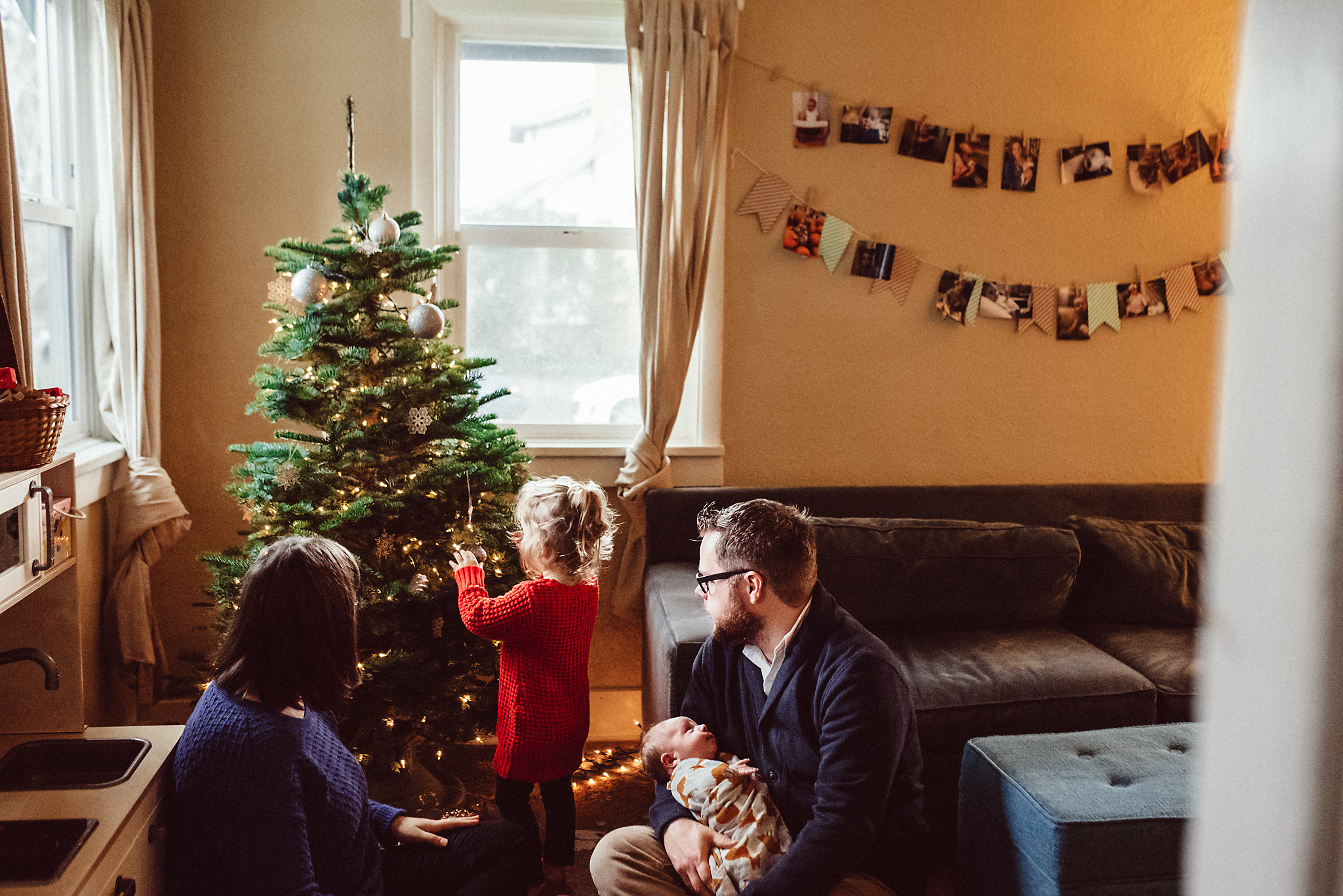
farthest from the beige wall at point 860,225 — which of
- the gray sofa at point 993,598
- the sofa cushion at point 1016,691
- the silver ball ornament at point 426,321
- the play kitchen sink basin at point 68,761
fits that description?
the play kitchen sink basin at point 68,761

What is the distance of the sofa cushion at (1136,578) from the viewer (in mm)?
2977

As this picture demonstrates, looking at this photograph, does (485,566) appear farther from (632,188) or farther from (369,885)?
(632,188)

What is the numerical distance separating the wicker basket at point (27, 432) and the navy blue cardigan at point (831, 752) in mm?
1269

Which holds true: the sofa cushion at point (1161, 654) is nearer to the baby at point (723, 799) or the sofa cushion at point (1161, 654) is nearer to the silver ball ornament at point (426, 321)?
the baby at point (723, 799)

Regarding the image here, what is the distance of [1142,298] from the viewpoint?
138 inches

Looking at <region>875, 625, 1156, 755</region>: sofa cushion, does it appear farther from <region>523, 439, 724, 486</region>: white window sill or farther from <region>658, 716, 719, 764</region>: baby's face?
<region>523, 439, 724, 486</region>: white window sill

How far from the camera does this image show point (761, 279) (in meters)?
3.34

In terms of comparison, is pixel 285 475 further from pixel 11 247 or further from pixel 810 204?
pixel 810 204

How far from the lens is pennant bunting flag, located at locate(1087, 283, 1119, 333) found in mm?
3469

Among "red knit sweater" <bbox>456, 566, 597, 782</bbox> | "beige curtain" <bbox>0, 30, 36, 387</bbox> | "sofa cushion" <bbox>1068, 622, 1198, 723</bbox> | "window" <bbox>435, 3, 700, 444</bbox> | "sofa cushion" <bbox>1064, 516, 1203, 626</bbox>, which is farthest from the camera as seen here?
"window" <bbox>435, 3, 700, 444</bbox>

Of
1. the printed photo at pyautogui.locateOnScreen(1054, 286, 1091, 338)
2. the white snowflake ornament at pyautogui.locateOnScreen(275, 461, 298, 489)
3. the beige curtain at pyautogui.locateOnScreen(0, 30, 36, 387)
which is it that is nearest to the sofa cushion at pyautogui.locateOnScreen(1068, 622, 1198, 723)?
the printed photo at pyautogui.locateOnScreen(1054, 286, 1091, 338)

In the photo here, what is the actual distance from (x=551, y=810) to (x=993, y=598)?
1455 millimetres

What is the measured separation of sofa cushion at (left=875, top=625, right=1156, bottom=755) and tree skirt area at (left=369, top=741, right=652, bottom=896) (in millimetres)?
891

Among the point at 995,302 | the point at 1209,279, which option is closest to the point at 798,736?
the point at 995,302
